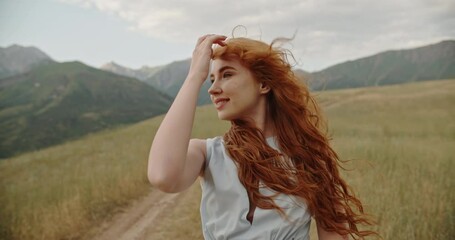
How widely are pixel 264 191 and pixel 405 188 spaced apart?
18.5ft

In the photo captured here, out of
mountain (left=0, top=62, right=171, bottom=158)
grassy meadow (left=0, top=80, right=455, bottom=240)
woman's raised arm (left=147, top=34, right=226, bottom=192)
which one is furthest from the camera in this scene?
mountain (left=0, top=62, right=171, bottom=158)

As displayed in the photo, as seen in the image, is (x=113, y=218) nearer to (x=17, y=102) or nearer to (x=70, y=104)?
(x=17, y=102)

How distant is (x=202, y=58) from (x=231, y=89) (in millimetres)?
234

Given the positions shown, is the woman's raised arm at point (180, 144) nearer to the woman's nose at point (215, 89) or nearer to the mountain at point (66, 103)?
the woman's nose at point (215, 89)

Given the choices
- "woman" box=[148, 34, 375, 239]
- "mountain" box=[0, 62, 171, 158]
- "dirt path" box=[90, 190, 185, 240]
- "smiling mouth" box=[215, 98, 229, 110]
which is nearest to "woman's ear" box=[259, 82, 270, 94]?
"woman" box=[148, 34, 375, 239]

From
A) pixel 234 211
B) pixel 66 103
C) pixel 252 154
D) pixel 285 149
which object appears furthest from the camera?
pixel 66 103

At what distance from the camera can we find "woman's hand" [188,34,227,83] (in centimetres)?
187

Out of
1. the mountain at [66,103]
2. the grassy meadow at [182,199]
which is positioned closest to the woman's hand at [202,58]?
the grassy meadow at [182,199]

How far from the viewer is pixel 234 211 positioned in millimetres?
1855

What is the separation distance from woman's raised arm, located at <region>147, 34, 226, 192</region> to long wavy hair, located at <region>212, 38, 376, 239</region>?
0.65 ft

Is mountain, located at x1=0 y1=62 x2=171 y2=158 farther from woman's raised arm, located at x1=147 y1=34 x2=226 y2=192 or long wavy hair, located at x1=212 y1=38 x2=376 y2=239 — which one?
woman's raised arm, located at x1=147 y1=34 x2=226 y2=192

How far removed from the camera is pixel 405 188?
22.6ft

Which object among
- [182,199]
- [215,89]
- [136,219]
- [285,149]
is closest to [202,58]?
A: [215,89]

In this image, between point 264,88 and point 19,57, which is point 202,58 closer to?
point 264,88
